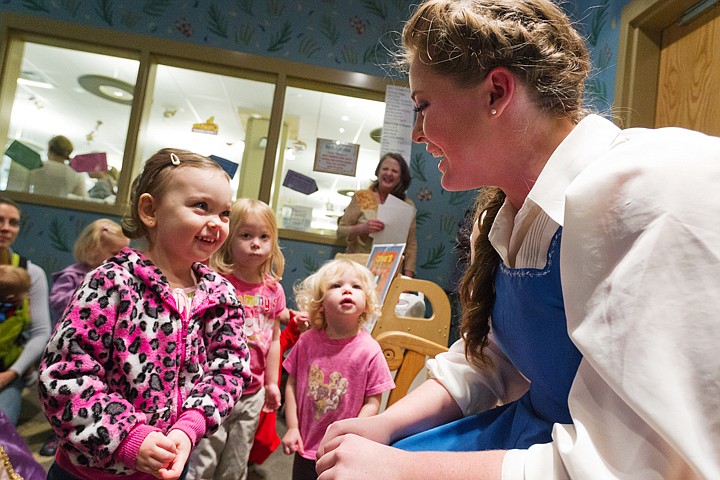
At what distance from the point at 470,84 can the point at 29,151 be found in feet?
12.8

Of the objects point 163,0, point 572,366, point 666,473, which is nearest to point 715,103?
point 572,366

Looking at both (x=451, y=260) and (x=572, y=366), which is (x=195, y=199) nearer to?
(x=572, y=366)

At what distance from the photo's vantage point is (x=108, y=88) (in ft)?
13.1

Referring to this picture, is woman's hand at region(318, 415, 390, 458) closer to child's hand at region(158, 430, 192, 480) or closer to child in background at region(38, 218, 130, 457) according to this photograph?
child's hand at region(158, 430, 192, 480)

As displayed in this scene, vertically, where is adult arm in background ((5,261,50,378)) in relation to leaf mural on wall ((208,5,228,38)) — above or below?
below

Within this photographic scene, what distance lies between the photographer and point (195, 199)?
1101 millimetres

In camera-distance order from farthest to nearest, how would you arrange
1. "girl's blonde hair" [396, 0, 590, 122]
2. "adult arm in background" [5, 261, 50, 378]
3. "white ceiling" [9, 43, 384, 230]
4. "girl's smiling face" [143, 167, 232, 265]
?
"white ceiling" [9, 43, 384, 230] → "adult arm in background" [5, 261, 50, 378] → "girl's smiling face" [143, 167, 232, 265] → "girl's blonde hair" [396, 0, 590, 122]

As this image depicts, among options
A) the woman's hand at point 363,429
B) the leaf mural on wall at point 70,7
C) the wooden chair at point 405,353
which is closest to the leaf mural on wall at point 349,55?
the leaf mural on wall at point 70,7

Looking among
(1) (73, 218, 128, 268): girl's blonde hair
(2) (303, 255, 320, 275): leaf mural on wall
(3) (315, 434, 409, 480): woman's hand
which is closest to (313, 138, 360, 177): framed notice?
(2) (303, 255, 320, 275): leaf mural on wall

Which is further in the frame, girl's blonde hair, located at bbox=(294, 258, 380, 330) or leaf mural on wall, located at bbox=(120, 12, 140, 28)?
leaf mural on wall, located at bbox=(120, 12, 140, 28)

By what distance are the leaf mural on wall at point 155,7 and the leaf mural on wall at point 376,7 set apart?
4.88 ft

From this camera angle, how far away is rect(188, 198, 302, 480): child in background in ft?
5.84

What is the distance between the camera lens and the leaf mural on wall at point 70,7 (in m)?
3.72

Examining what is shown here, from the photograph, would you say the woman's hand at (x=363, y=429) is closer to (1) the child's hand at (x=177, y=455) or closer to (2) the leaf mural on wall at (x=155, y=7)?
(1) the child's hand at (x=177, y=455)
